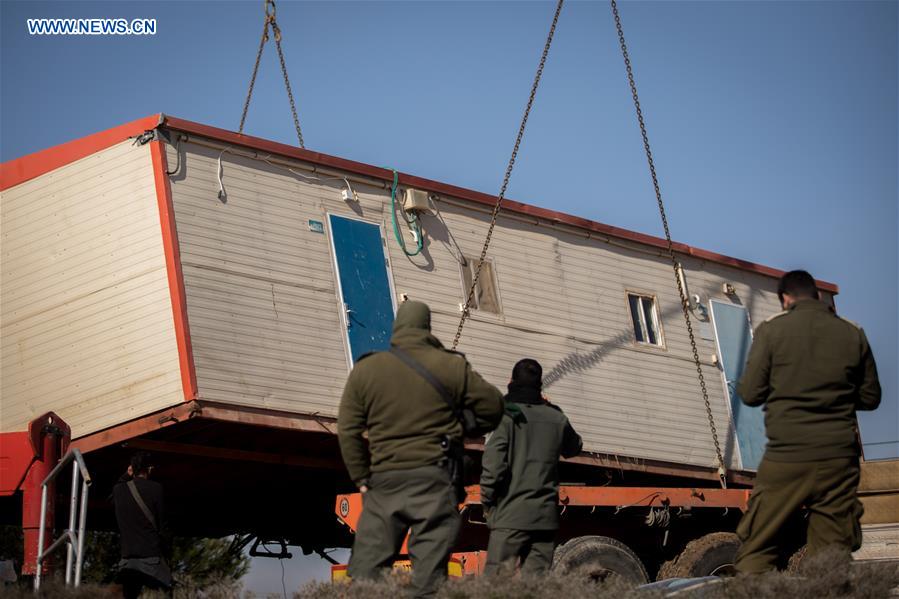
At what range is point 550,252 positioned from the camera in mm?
14750

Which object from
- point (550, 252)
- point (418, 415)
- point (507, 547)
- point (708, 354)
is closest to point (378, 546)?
point (418, 415)

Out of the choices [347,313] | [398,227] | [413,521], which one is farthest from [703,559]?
[413,521]

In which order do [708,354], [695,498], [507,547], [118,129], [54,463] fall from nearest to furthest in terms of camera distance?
[507,547], [54,463], [118,129], [695,498], [708,354]

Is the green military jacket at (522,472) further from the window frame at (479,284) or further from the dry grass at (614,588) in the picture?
the window frame at (479,284)

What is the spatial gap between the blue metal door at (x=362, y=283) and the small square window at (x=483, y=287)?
117 centimetres

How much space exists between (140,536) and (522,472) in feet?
10.2

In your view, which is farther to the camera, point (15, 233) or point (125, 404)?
point (15, 233)

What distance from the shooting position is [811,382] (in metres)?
6.55

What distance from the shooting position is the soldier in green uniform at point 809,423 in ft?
21.4

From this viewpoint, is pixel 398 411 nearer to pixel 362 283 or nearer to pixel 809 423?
pixel 809 423

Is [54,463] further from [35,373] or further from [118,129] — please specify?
[118,129]

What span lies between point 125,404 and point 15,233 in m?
2.63

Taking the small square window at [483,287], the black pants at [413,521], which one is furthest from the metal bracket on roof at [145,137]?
the black pants at [413,521]

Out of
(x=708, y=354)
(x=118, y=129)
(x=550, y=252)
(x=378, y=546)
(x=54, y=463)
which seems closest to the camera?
(x=378, y=546)
